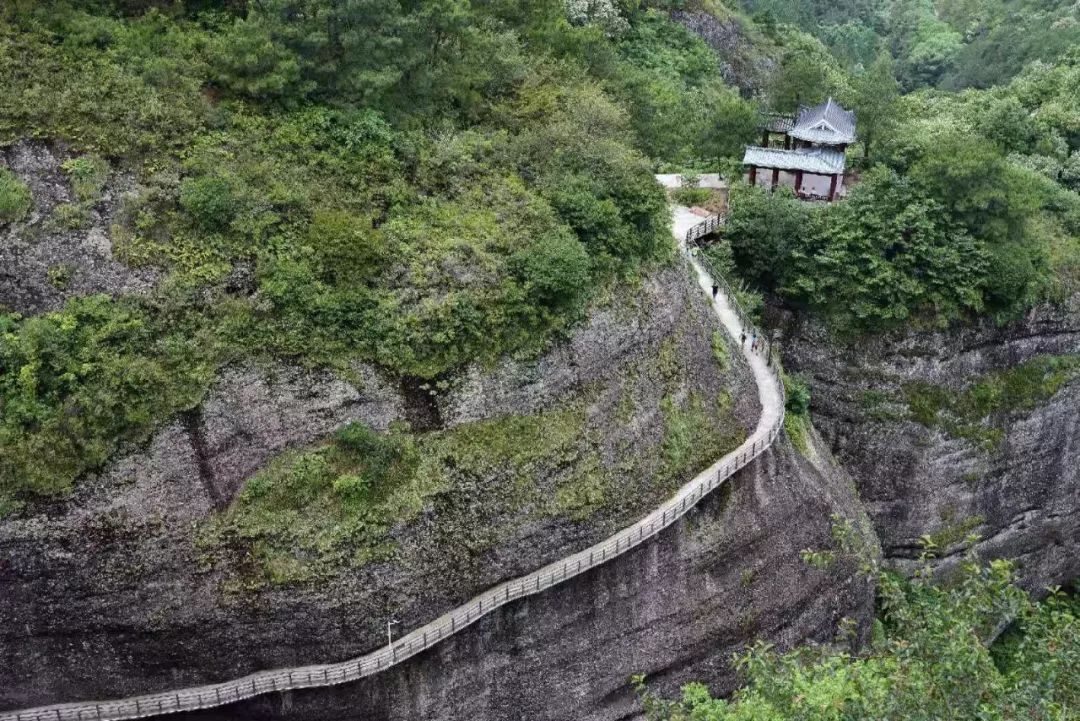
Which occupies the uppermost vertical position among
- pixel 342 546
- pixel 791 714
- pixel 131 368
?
pixel 131 368

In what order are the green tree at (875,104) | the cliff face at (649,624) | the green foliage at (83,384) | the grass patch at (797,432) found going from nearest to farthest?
the green foliage at (83,384) < the cliff face at (649,624) < the grass patch at (797,432) < the green tree at (875,104)

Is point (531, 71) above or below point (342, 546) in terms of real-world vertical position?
above

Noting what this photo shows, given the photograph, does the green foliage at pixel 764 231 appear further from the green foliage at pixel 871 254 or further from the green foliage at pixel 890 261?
the green foliage at pixel 890 261

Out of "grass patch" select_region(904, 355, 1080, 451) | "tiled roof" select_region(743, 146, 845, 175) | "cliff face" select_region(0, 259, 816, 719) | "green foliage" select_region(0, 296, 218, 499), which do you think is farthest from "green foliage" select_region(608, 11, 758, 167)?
"green foliage" select_region(0, 296, 218, 499)

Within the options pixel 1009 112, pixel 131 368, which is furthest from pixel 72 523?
pixel 1009 112

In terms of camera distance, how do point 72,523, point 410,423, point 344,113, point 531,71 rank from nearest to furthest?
point 72,523 < point 410,423 < point 344,113 < point 531,71

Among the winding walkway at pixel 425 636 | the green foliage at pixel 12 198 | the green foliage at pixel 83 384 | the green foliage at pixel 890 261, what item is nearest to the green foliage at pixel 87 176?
the green foliage at pixel 12 198

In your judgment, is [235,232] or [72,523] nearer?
[72,523]

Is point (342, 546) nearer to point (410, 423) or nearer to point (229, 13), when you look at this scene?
point (410, 423)
